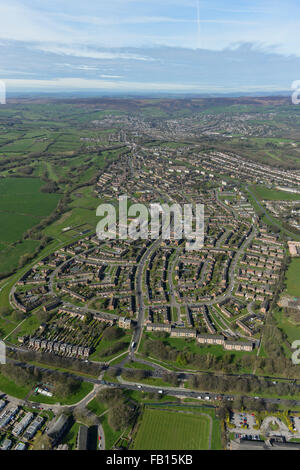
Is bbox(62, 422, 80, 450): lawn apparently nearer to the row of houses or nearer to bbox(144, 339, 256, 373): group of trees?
the row of houses

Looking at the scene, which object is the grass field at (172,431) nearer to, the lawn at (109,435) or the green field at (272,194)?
the lawn at (109,435)

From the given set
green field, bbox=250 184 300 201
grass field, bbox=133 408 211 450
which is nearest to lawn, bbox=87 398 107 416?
grass field, bbox=133 408 211 450

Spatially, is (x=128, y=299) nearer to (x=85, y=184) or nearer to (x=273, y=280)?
(x=273, y=280)

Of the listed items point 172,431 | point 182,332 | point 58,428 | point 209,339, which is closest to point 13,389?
point 58,428

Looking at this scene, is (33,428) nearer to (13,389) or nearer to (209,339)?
(13,389)
